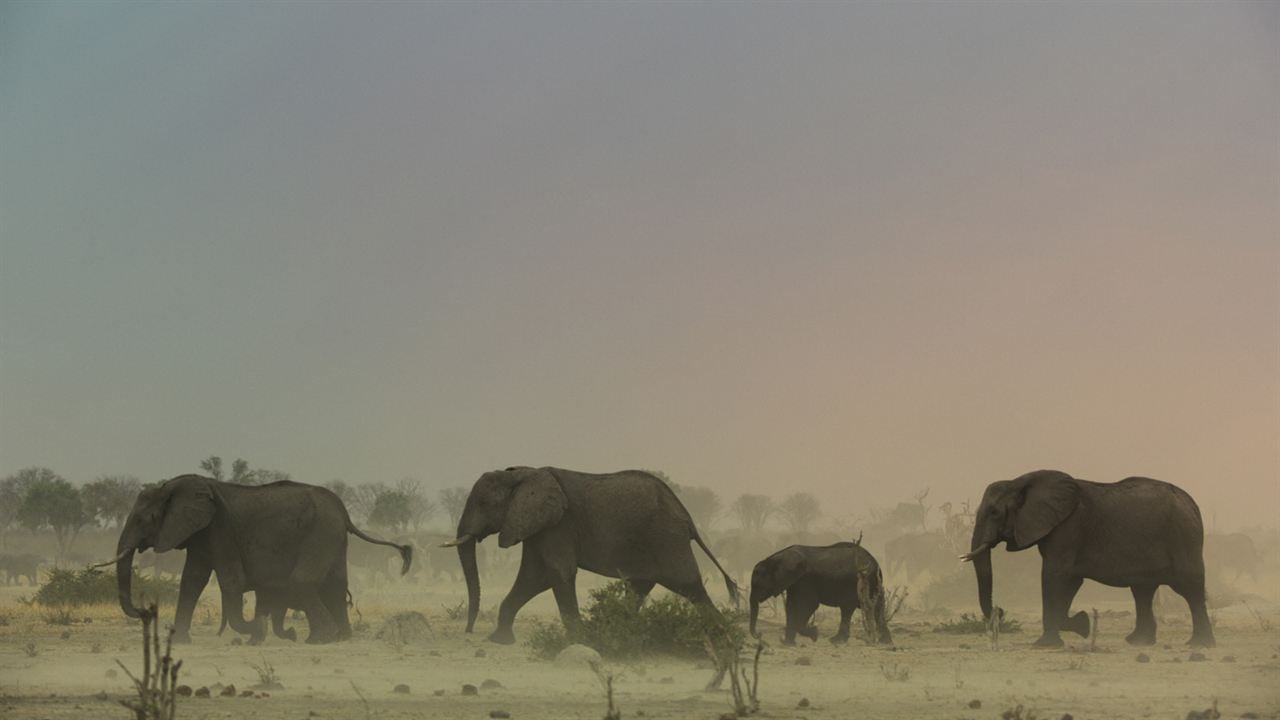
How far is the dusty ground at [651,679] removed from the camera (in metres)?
16.1

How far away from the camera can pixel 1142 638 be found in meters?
25.3

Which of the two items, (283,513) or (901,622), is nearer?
(283,513)

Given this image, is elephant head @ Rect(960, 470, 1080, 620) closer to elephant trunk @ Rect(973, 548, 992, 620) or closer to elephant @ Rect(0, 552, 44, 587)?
elephant trunk @ Rect(973, 548, 992, 620)

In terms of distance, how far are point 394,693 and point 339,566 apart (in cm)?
861

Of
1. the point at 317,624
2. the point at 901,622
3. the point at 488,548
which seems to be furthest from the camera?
the point at 488,548

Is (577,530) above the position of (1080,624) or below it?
above

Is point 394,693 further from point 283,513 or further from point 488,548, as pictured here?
point 488,548

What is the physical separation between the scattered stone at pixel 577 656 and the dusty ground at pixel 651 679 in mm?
260

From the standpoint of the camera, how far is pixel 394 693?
17.7 metres

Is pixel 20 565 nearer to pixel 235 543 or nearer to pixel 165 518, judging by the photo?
pixel 165 518

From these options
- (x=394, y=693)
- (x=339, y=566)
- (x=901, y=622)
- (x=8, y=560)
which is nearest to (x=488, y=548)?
(x=8, y=560)

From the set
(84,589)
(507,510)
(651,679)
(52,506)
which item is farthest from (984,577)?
(52,506)

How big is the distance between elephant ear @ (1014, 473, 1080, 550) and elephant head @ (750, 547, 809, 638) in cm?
356

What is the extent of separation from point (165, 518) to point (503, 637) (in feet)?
18.8
